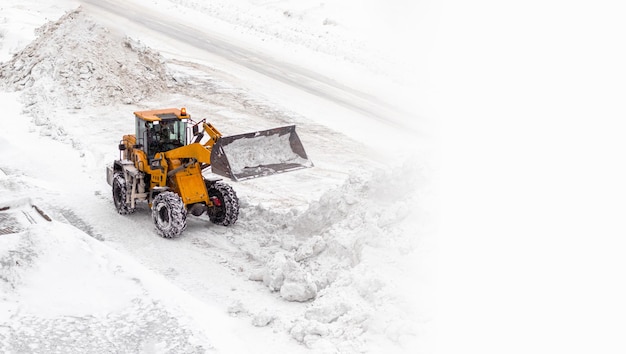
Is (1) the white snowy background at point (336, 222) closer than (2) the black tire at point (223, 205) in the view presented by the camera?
Yes

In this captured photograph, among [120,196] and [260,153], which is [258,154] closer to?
[260,153]

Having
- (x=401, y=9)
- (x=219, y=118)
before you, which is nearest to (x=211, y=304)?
(x=219, y=118)

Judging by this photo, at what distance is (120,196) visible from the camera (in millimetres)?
14422

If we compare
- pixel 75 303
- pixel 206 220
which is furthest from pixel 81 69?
pixel 75 303

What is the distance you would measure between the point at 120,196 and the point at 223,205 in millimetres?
2102

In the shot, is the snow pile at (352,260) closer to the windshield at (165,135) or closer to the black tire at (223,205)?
the black tire at (223,205)

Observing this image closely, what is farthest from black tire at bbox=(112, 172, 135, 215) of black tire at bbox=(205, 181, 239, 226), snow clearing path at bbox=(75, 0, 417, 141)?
snow clearing path at bbox=(75, 0, 417, 141)

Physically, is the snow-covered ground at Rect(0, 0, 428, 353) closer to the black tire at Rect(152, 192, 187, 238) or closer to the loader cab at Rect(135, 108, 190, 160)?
the black tire at Rect(152, 192, 187, 238)

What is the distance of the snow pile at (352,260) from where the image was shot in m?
9.84

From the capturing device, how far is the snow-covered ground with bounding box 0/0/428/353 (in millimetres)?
10062

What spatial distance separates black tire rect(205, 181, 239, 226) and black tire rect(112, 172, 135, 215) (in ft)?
5.18

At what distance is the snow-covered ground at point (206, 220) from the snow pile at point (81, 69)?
0.05 m

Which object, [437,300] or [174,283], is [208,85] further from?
[437,300]

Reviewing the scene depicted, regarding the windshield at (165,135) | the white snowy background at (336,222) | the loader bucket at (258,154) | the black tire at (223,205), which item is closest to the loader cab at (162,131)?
the windshield at (165,135)
